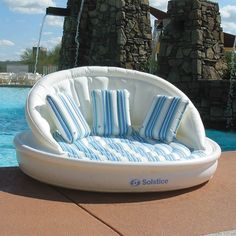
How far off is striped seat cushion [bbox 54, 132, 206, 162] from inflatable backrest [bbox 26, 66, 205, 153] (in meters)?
0.23

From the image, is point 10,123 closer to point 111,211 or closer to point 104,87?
point 104,87

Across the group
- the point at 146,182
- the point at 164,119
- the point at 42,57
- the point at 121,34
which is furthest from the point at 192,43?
the point at 42,57

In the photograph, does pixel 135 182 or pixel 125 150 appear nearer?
pixel 135 182

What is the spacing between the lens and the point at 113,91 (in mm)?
5137

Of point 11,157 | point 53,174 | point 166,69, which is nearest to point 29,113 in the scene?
point 53,174

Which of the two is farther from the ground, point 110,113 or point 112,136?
point 110,113

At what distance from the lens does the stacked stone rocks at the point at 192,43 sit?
11359mm

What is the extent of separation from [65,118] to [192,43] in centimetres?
755

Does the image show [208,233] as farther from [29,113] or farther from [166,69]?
[166,69]

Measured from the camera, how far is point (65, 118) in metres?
4.52

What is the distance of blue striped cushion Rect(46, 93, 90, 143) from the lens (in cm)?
446

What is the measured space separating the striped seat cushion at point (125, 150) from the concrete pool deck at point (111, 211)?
1.08 feet

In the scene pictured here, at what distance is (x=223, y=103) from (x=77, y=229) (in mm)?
8224

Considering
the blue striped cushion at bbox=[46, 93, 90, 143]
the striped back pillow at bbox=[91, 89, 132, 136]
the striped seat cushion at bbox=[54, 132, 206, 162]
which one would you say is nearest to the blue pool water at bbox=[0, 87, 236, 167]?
the striped back pillow at bbox=[91, 89, 132, 136]
